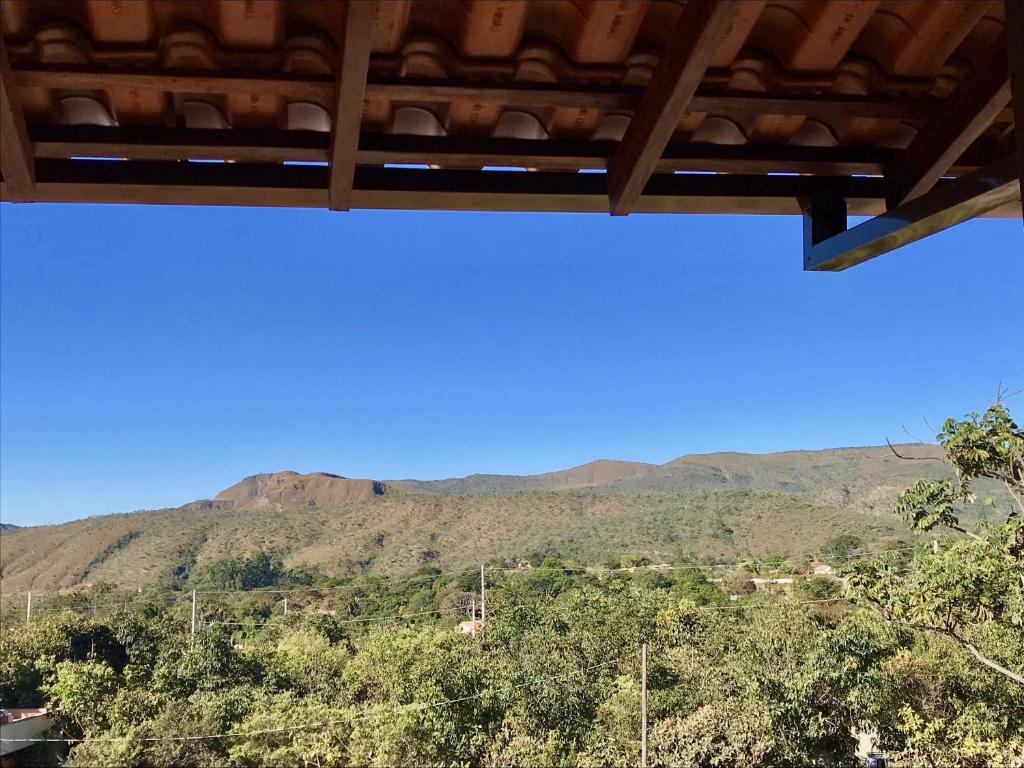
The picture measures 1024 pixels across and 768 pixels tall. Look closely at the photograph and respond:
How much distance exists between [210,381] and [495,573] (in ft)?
106

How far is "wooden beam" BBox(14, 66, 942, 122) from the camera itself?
24.1 inches

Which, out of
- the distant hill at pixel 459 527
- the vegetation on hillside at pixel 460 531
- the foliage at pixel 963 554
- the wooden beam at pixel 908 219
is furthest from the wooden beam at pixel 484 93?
the vegetation on hillside at pixel 460 531

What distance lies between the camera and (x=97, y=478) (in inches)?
1230

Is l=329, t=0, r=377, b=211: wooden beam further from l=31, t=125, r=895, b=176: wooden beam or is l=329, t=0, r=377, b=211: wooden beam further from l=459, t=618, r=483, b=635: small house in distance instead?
l=459, t=618, r=483, b=635: small house in distance

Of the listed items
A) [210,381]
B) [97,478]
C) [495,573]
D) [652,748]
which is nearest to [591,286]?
→ [210,381]

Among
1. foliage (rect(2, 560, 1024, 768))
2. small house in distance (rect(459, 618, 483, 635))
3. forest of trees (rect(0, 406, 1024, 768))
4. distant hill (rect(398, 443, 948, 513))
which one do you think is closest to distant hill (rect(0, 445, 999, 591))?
distant hill (rect(398, 443, 948, 513))

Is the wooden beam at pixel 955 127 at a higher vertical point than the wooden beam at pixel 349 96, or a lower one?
higher

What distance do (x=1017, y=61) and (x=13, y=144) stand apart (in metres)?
0.74

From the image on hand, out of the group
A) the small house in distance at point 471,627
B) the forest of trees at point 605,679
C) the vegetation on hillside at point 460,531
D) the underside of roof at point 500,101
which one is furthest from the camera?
the vegetation on hillside at point 460,531

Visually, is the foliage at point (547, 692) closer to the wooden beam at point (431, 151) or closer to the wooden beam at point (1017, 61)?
the wooden beam at point (431, 151)

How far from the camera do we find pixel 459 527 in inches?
923

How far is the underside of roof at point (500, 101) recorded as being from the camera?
0.60 meters

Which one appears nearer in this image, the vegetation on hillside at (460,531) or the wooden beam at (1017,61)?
the wooden beam at (1017,61)

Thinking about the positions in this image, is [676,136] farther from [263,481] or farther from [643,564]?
[263,481]
